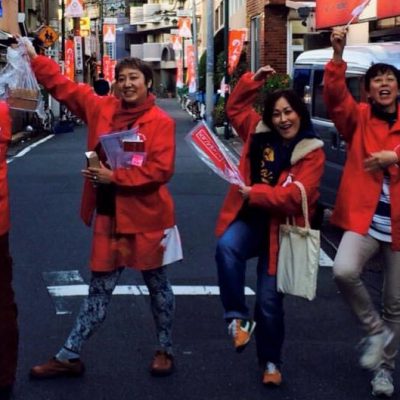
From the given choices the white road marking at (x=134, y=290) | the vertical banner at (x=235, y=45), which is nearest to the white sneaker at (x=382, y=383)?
the white road marking at (x=134, y=290)

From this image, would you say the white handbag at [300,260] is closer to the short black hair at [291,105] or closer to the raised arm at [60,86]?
the short black hair at [291,105]

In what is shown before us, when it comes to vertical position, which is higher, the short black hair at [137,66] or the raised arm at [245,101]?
the short black hair at [137,66]

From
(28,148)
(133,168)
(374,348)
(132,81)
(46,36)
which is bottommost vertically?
(28,148)

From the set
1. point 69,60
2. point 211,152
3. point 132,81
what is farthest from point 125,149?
point 69,60

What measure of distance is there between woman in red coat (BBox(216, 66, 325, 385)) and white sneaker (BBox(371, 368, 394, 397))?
535 mm

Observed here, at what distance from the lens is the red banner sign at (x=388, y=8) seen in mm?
14141

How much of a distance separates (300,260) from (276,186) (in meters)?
0.42

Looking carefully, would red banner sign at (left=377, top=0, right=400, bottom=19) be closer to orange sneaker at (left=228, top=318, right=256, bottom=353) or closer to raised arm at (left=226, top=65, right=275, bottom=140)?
raised arm at (left=226, top=65, right=275, bottom=140)

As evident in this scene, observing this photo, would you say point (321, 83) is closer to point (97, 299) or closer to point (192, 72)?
point (97, 299)

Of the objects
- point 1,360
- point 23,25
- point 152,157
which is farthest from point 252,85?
point 23,25

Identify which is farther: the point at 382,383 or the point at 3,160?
the point at 382,383

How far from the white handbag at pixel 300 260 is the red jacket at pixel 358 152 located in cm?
20

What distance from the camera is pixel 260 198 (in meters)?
4.43

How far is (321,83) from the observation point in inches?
387
